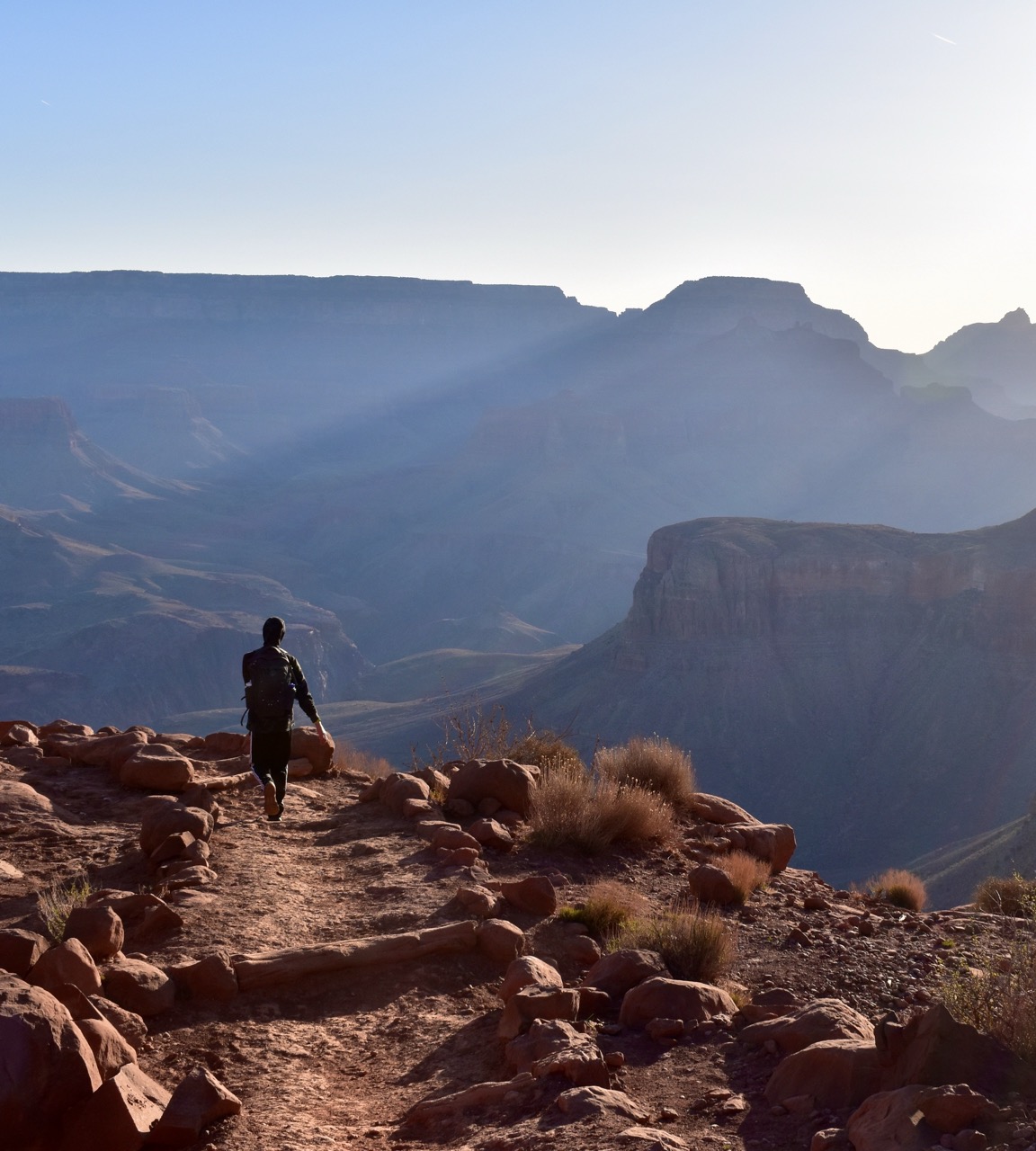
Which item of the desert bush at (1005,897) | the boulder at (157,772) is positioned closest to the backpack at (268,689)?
the boulder at (157,772)

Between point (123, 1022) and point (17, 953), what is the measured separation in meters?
0.77

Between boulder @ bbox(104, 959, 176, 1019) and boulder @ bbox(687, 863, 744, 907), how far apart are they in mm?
5070

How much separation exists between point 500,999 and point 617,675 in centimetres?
6696

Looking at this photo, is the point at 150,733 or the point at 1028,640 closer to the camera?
the point at 150,733

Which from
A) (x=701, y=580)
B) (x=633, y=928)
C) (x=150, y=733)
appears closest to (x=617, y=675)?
(x=701, y=580)

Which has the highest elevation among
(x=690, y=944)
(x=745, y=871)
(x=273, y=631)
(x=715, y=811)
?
(x=273, y=631)

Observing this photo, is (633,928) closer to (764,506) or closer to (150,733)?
(150,733)

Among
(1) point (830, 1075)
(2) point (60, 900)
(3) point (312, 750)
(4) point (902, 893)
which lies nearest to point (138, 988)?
(2) point (60, 900)

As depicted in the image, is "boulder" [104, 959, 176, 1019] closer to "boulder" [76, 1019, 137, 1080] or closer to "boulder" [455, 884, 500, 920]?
"boulder" [76, 1019, 137, 1080]

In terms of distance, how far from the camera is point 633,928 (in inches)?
349

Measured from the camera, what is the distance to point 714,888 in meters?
10.6

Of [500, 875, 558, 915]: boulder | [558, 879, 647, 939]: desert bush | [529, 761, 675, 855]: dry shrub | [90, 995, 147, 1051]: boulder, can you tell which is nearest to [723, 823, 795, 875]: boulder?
[529, 761, 675, 855]: dry shrub

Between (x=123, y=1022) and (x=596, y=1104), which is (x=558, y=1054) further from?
(x=123, y=1022)

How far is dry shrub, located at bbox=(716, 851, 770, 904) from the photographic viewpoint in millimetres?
10844
